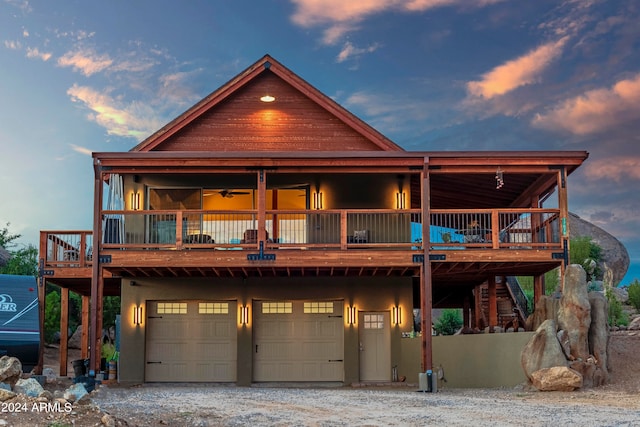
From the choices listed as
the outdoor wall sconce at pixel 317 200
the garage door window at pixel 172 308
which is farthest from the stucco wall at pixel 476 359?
the garage door window at pixel 172 308

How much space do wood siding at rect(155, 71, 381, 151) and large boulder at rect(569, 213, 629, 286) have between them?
3053 centimetres

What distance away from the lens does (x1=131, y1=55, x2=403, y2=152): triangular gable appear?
21.2 meters

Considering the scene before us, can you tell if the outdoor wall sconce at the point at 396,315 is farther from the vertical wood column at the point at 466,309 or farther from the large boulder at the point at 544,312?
the vertical wood column at the point at 466,309

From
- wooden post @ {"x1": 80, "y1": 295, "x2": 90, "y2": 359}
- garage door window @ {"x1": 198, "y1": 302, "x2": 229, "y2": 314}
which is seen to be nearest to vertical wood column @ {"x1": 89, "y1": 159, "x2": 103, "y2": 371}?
garage door window @ {"x1": 198, "y1": 302, "x2": 229, "y2": 314}

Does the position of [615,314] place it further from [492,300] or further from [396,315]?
[396,315]

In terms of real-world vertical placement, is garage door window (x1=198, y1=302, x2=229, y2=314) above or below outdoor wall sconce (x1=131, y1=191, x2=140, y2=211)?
below

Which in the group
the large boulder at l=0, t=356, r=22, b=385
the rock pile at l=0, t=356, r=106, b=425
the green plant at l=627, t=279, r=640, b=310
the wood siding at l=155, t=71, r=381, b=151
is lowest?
the rock pile at l=0, t=356, r=106, b=425

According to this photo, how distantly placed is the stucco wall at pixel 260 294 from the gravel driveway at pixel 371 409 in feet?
15.9

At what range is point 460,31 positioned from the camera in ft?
148

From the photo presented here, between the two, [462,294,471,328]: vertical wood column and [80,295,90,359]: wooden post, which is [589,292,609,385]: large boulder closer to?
[462,294,471,328]: vertical wood column

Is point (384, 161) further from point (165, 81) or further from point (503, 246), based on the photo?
point (165, 81)

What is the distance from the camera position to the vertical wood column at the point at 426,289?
1745 centimetres

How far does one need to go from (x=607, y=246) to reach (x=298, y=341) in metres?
33.6

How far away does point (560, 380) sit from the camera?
49.3 feet
